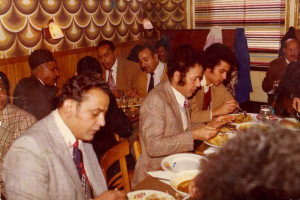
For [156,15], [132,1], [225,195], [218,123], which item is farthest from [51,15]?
[225,195]

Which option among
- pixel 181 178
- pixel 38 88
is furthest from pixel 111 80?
pixel 181 178

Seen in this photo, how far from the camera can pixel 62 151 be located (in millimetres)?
1341

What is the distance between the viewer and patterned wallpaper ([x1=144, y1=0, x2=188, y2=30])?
5934 millimetres

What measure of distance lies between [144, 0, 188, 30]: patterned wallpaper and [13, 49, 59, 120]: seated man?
3.08 meters

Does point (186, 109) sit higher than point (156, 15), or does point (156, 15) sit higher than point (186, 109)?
point (156, 15)

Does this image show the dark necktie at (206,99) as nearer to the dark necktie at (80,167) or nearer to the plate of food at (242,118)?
the plate of food at (242,118)

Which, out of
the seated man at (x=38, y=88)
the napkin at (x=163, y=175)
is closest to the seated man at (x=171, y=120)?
the napkin at (x=163, y=175)

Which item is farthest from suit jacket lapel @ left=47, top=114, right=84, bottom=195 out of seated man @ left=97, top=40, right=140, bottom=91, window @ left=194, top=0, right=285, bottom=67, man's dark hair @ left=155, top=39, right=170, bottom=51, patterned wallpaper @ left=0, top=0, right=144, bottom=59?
window @ left=194, top=0, right=285, bottom=67

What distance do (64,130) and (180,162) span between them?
0.69 metres

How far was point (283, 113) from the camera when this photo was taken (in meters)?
3.12

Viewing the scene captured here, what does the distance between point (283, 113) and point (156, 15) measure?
3644 millimetres

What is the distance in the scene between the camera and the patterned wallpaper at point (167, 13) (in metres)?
5.93

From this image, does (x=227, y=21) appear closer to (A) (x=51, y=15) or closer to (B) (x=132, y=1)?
(B) (x=132, y=1)

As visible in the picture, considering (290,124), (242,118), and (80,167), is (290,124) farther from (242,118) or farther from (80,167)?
(80,167)
